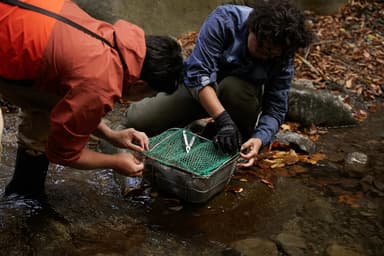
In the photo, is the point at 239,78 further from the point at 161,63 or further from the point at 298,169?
the point at 161,63

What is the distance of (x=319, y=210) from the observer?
3115 mm

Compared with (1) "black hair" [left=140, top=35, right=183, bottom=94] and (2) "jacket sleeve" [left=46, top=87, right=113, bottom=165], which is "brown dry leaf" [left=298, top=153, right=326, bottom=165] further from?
(2) "jacket sleeve" [left=46, top=87, right=113, bottom=165]

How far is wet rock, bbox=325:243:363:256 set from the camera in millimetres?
2723

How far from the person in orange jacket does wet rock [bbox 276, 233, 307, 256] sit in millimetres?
1026

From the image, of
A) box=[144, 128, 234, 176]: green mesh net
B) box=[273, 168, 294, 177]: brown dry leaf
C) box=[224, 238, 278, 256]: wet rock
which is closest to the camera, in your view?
box=[224, 238, 278, 256]: wet rock

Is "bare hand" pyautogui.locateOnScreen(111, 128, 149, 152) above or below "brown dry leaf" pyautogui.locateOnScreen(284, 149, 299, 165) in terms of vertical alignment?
above

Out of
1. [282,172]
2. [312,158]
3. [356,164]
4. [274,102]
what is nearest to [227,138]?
[274,102]

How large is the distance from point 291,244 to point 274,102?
3.21 ft

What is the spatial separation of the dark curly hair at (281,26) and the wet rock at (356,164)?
1.33 meters

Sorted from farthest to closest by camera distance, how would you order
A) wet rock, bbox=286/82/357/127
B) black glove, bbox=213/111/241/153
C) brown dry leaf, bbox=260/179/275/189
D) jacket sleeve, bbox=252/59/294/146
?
wet rock, bbox=286/82/357/127
brown dry leaf, bbox=260/179/275/189
jacket sleeve, bbox=252/59/294/146
black glove, bbox=213/111/241/153

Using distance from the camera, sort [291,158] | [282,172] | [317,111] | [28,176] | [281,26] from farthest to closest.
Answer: [317,111] → [291,158] → [282,172] → [28,176] → [281,26]

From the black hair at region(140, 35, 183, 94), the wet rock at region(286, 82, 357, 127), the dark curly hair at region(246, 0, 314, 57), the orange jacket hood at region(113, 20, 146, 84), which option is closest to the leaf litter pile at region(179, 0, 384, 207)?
the wet rock at region(286, 82, 357, 127)

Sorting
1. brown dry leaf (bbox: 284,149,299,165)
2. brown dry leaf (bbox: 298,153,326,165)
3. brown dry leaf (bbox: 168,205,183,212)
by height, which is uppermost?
brown dry leaf (bbox: 168,205,183,212)

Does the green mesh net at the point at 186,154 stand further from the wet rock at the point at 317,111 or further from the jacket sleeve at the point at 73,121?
the wet rock at the point at 317,111
